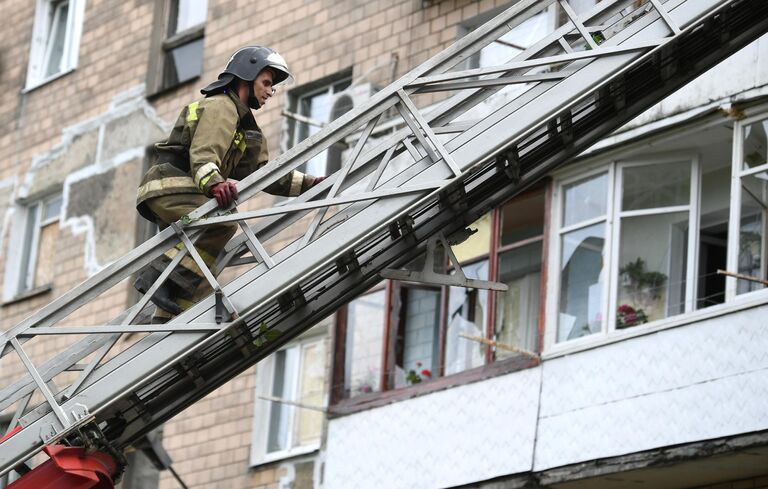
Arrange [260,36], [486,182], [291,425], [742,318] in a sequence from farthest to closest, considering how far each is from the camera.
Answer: [260,36] < [291,425] < [742,318] < [486,182]

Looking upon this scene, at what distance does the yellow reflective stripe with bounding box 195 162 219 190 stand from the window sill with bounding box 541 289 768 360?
6.05 meters

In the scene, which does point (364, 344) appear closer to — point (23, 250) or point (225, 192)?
point (23, 250)

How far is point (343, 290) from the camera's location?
376 inches

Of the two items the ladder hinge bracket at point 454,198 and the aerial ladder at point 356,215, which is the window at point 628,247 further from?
the ladder hinge bracket at point 454,198

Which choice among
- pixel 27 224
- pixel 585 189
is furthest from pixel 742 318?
pixel 27 224

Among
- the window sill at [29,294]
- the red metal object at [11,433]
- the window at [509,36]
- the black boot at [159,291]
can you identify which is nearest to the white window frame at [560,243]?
the window at [509,36]

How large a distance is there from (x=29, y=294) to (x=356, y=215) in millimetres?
13852

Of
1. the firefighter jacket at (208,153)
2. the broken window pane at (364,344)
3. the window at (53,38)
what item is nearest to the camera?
the firefighter jacket at (208,153)

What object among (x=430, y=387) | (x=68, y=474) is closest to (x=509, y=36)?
(x=430, y=387)

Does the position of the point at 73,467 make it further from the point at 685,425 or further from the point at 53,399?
the point at 685,425

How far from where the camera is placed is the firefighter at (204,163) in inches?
357

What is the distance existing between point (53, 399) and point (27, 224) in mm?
14376

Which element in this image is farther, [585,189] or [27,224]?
[27,224]

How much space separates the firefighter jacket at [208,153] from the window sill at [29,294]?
12582mm
